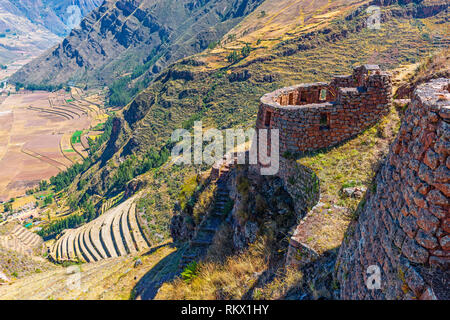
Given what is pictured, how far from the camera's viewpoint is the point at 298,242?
613cm

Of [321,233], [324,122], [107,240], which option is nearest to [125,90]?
[107,240]

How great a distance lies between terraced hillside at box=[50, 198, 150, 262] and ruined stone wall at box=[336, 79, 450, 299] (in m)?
→ 40.8

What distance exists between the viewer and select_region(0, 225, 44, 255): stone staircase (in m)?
54.6

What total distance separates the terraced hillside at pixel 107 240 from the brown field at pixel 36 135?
56.7 metres

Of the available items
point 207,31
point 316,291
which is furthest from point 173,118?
point 207,31

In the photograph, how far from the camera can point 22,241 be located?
199ft

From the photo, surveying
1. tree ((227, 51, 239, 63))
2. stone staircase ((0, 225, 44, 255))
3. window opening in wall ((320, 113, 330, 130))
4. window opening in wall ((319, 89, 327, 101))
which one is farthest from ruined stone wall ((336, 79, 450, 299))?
tree ((227, 51, 239, 63))

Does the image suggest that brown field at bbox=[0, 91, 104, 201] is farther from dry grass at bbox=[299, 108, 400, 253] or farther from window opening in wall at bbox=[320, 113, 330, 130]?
dry grass at bbox=[299, 108, 400, 253]

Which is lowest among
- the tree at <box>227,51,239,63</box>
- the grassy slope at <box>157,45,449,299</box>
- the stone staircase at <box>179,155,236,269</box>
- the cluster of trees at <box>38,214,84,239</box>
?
the cluster of trees at <box>38,214,84,239</box>

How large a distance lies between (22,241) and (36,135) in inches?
3744

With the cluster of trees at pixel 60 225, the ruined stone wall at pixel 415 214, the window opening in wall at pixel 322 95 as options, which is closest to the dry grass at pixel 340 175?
the ruined stone wall at pixel 415 214

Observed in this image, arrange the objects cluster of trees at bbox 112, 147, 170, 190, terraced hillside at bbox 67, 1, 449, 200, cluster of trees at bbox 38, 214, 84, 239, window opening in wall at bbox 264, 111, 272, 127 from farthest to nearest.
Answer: cluster of trees at bbox 112, 147, 170, 190 → cluster of trees at bbox 38, 214, 84, 239 → terraced hillside at bbox 67, 1, 449, 200 → window opening in wall at bbox 264, 111, 272, 127

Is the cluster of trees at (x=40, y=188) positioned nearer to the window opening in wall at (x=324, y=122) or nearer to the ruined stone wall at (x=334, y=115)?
the ruined stone wall at (x=334, y=115)

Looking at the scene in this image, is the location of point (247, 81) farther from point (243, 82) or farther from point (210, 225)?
point (210, 225)
